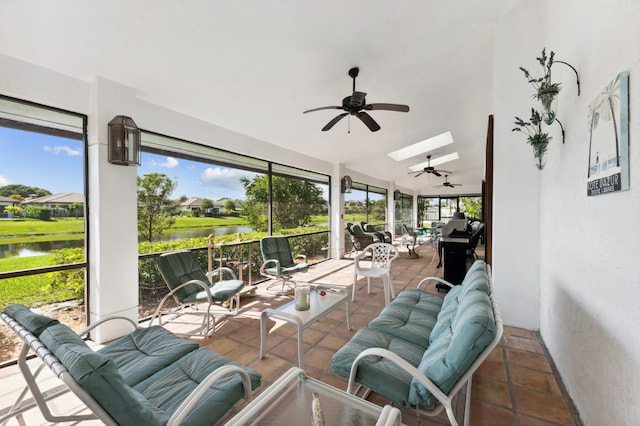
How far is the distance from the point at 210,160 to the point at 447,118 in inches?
175

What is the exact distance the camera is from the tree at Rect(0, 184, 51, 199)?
7.35 ft

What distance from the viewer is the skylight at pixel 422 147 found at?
22.2ft

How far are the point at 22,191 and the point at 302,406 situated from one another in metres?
2.98

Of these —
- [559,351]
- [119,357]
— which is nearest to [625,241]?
[559,351]

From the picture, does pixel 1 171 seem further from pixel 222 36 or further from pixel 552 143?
pixel 552 143

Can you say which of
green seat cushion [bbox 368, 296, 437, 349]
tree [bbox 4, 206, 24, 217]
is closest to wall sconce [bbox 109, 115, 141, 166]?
tree [bbox 4, 206, 24, 217]

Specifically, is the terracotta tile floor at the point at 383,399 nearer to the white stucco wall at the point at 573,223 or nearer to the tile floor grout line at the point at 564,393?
the tile floor grout line at the point at 564,393

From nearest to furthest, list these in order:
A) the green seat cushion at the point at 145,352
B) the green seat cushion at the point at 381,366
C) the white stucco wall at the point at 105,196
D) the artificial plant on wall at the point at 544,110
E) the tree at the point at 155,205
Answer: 1. the green seat cushion at the point at 381,366
2. the green seat cushion at the point at 145,352
3. the artificial plant on wall at the point at 544,110
4. the white stucco wall at the point at 105,196
5. the tree at the point at 155,205

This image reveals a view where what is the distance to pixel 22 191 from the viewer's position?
2.33 meters

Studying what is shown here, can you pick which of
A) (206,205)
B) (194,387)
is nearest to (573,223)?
(194,387)

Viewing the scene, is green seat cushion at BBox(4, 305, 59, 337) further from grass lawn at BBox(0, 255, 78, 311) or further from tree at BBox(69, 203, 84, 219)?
tree at BBox(69, 203, 84, 219)

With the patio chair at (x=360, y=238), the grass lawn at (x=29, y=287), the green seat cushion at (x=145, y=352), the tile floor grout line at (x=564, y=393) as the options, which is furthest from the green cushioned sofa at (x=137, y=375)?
the patio chair at (x=360, y=238)

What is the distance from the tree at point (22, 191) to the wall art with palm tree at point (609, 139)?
13.5 ft

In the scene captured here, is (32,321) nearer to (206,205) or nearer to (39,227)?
(39,227)
